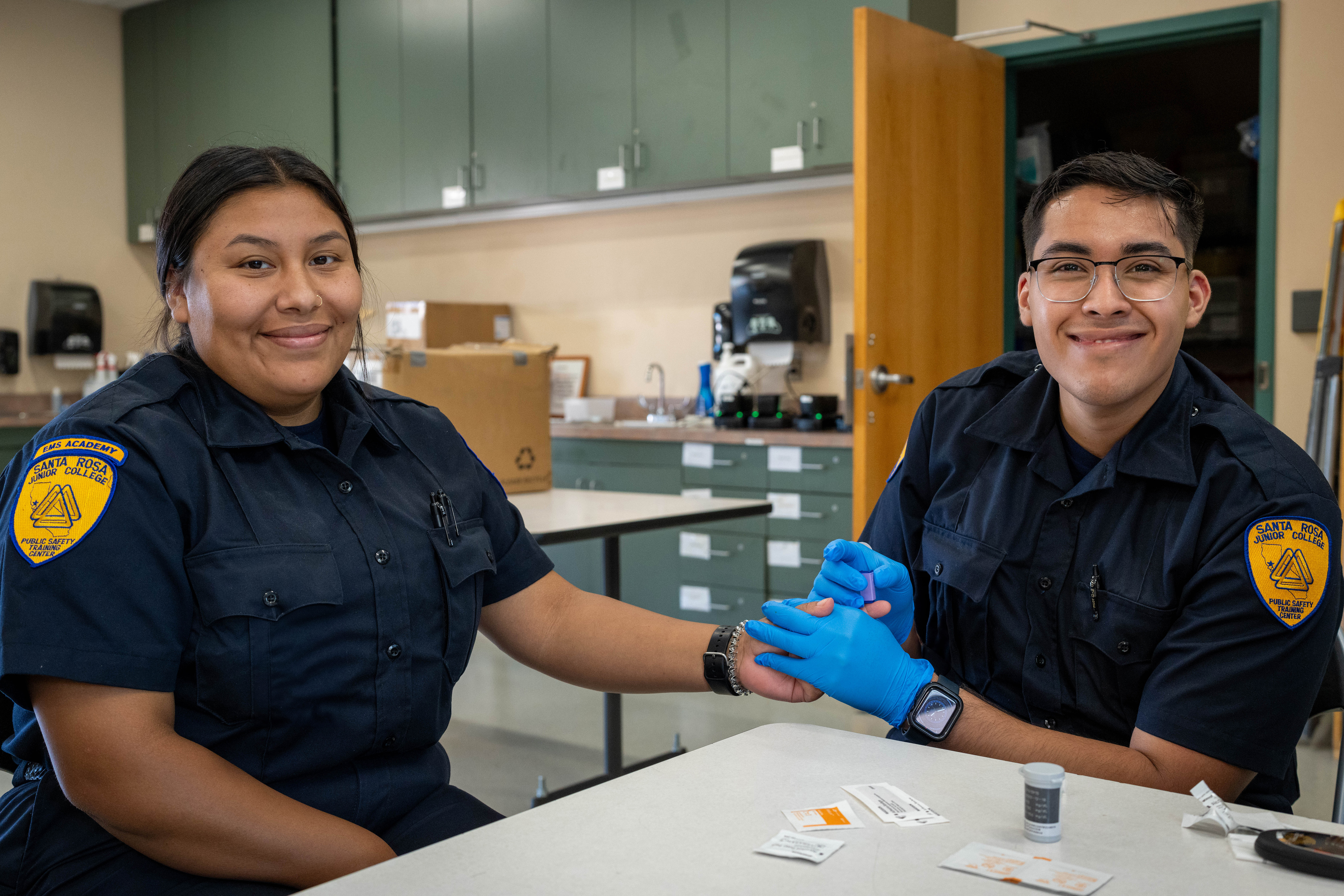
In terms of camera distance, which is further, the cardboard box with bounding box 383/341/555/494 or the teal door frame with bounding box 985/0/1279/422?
the teal door frame with bounding box 985/0/1279/422

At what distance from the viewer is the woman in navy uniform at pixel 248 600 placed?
1101 millimetres

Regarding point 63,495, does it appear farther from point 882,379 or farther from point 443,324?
point 443,324

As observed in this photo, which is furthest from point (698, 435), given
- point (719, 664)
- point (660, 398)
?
point (719, 664)

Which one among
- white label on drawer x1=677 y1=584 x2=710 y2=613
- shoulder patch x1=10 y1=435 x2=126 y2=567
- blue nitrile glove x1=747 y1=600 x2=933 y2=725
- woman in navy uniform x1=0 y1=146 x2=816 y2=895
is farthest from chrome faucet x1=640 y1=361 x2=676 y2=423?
shoulder patch x1=10 y1=435 x2=126 y2=567

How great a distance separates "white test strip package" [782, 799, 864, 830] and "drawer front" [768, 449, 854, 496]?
3136 millimetres

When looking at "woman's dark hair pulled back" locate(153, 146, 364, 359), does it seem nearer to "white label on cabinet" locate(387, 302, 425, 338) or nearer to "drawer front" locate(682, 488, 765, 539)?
"drawer front" locate(682, 488, 765, 539)

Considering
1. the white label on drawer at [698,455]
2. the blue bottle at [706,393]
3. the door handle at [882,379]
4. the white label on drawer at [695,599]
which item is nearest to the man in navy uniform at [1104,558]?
the door handle at [882,379]

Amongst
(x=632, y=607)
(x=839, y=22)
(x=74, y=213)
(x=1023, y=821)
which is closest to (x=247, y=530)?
(x=632, y=607)

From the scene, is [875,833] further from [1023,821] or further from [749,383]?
[749,383]

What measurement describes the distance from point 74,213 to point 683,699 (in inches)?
195

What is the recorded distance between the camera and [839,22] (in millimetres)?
4238

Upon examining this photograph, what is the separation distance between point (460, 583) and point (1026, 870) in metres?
0.76

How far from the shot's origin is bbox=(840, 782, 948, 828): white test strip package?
0.99 metres

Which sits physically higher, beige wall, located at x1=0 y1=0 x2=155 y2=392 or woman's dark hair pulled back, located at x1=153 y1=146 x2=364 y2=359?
beige wall, located at x1=0 y1=0 x2=155 y2=392
